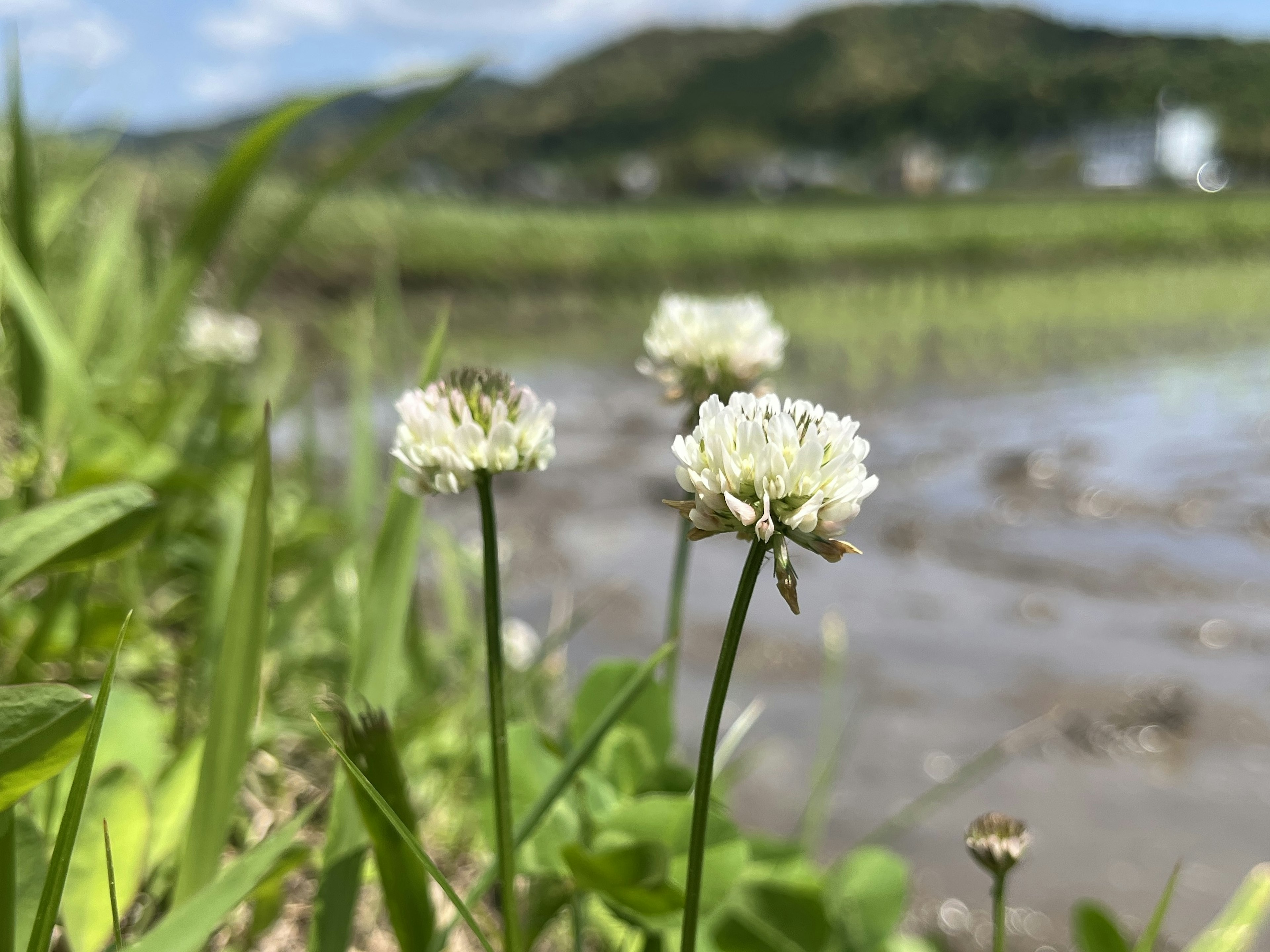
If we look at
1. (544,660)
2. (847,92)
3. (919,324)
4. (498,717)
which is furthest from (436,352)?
(847,92)

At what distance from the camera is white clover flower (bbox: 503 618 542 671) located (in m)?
1.47

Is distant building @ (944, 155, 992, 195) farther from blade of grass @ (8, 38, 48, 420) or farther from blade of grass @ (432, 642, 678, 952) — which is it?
blade of grass @ (432, 642, 678, 952)

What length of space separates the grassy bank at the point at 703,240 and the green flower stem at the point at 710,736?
341 cm

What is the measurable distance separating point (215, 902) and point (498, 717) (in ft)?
0.57

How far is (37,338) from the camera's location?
93cm

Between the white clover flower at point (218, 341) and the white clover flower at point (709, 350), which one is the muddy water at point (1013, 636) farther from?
the white clover flower at point (218, 341)

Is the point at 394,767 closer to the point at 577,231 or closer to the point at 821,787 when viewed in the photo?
the point at 821,787

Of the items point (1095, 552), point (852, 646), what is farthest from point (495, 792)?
point (1095, 552)

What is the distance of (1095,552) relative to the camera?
104 inches

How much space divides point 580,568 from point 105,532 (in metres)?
2.05

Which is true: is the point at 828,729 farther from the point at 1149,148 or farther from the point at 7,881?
the point at 1149,148

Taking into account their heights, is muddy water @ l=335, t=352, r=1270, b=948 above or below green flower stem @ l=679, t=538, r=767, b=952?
below

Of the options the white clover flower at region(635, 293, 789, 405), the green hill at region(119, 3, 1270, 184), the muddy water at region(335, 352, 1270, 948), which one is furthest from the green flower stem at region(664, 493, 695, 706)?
the green hill at region(119, 3, 1270, 184)

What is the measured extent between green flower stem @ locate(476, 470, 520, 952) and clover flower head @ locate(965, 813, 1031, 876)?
26 cm
